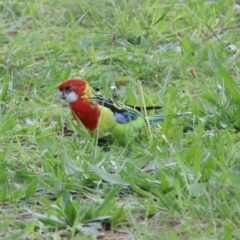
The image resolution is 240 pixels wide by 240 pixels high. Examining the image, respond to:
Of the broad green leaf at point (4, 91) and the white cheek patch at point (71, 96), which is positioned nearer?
the white cheek patch at point (71, 96)

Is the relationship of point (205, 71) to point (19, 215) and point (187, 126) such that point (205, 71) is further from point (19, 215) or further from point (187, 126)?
point (19, 215)

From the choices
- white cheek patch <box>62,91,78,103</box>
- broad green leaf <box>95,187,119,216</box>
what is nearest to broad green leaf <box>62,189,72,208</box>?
broad green leaf <box>95,187,119,216</box>

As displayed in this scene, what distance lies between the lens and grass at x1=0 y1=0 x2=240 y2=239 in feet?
11.2

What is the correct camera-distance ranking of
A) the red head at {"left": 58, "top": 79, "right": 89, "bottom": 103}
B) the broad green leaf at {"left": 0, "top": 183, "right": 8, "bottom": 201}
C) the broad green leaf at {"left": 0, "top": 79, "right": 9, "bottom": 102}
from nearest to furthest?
the broad green leaf at {"left": 0, "top": 183, "right": 8, "bottom": 201}, the red head at {"left": 58, "top": 79, "right": 89, "bottom": 103}, the broad green leaf at {"left": 0, "top": 79, "right": 9, "bottom": 102}

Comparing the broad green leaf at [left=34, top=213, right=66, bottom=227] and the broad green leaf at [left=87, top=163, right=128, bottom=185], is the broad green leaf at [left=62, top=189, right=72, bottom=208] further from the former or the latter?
the broad green leaf at [left=87, top=163, right=128, bottom=185]

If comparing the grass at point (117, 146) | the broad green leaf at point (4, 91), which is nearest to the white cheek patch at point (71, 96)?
the grass at point (117, 146)

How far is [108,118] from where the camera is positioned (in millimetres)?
4309

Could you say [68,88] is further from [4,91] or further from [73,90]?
[4,91]

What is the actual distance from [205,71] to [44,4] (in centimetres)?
168

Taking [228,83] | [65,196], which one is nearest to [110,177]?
[65,196]

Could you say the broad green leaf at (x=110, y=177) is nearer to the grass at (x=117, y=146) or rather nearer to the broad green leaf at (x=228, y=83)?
the grass at (x=117, y=146)

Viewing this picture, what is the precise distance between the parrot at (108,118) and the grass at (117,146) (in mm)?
62

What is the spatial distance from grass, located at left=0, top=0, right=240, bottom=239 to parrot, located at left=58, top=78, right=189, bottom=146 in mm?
62

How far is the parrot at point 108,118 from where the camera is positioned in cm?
429
